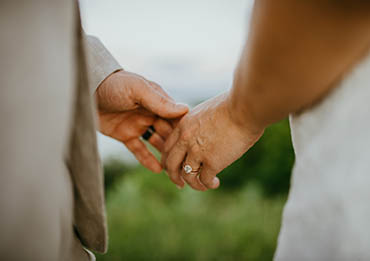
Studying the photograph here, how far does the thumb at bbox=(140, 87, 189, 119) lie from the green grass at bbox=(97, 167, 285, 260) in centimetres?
133

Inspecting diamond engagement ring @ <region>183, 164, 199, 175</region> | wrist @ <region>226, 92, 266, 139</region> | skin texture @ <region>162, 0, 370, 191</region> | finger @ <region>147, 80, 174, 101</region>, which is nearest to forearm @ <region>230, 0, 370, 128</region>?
skin texture @ <region>162, 0, 370, 191</region>

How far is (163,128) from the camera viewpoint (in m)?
1.63

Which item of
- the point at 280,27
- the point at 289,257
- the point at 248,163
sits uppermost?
the point at 280,27

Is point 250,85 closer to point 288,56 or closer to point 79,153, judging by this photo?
point 288,56

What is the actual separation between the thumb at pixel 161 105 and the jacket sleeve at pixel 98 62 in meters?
0.17

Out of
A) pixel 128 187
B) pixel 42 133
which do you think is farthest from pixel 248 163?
pixel 42 133

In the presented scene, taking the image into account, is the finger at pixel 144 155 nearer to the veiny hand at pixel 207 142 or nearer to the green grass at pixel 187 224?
the veiny hand at pixel 207 142

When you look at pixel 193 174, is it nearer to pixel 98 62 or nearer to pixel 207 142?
pixel 207 142

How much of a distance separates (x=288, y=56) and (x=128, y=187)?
290 cm

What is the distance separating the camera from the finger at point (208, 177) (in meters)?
1.35

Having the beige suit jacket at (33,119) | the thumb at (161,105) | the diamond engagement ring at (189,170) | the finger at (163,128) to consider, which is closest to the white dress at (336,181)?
the beige suit jacket at (33,119)

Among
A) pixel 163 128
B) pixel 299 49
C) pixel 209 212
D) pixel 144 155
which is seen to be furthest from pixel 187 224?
pixel 299 49

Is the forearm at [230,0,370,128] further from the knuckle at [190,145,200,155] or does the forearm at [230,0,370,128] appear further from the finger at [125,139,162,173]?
the finger at [125,139,162,173]

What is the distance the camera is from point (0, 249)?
58 cm
